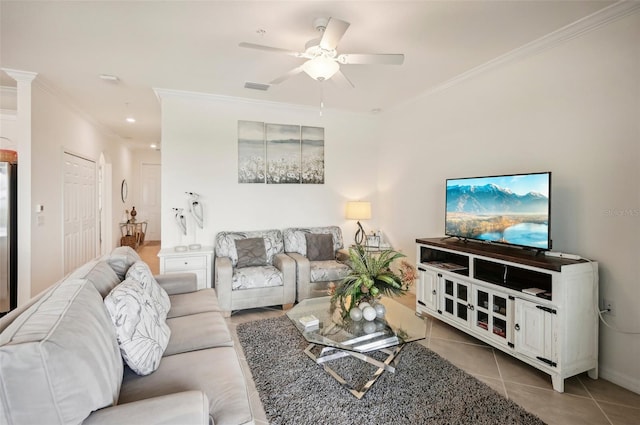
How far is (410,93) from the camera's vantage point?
4.05 meters

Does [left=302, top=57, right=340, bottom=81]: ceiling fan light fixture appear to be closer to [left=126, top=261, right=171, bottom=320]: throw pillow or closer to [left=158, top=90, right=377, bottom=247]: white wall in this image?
[left=126, top=261, right=171, bottom=320]: throw pillow

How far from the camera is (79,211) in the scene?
497 centimetres

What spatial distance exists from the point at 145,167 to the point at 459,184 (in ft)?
27.8

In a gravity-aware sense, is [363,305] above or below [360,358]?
above

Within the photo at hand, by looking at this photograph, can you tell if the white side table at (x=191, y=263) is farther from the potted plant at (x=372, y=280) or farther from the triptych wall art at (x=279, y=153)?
the potted plant at (x=372, y=280)

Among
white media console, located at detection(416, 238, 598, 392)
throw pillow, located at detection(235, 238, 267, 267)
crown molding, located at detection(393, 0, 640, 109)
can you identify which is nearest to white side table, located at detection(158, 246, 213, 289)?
throw pillow, located at detection(235, 238, 267, 267)

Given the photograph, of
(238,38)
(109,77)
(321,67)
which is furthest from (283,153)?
(321,67)

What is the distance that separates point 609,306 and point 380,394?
1.80 metres

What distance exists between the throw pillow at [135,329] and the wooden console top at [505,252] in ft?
8.09

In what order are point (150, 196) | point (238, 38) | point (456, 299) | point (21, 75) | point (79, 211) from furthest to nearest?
point (150, 196), point (79, 211), point (21, 75), point (456, 299), point (238, 38)

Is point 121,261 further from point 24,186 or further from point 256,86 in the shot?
point 256,86

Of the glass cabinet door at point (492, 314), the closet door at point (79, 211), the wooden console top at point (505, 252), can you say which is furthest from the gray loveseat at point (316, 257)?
the closet door at point (79, 211)

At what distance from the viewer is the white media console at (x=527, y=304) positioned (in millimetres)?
2182

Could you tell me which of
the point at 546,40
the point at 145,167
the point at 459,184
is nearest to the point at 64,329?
the point at 459,184
